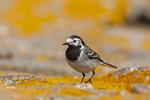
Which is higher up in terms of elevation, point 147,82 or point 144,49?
point 147,82

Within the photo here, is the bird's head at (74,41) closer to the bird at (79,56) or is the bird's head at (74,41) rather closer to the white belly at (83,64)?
the bird at (79,56)

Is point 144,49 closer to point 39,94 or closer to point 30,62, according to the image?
point 30,62

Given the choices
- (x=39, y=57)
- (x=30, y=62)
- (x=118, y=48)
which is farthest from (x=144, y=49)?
(x=30, y=62)

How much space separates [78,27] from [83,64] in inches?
843

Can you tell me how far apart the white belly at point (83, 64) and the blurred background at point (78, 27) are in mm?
13158

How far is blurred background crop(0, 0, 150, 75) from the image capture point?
3294 cm

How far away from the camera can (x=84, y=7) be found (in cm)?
4044

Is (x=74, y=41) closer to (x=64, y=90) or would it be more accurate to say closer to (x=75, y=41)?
(x=75, y=41)

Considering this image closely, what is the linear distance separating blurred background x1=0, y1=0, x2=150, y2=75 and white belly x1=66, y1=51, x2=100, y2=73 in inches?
518

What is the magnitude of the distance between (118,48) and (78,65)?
59.0 ft

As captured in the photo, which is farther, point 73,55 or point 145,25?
point 145,25

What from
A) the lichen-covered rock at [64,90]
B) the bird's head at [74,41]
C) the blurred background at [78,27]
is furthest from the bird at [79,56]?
the blurred background at [78,27]

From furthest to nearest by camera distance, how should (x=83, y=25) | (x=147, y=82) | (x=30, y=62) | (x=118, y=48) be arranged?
(x=83, y=25), (x=118, y=48), (x=30, y=62), (x=147, y=82)

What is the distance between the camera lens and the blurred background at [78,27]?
32938 mm
